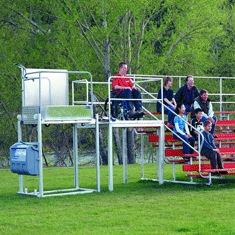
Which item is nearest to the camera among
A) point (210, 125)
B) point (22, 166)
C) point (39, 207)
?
point (39, 207)

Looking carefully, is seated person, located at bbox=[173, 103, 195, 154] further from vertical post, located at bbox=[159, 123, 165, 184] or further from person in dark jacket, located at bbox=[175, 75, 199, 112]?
person in dark jacket, located at bbox=[175, 75, 199, 112]

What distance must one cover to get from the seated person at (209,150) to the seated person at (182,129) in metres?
0.38

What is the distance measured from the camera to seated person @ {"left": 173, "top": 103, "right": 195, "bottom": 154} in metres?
12.9

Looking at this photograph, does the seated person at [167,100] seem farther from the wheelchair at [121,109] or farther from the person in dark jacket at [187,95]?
the wheelchair at [121,109]

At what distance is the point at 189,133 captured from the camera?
13.3m

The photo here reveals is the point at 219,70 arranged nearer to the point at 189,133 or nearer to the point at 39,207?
the point at 189,133

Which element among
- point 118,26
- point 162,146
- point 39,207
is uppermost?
point 118,26

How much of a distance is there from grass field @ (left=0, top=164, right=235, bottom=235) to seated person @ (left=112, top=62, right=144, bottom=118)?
6.07 feet

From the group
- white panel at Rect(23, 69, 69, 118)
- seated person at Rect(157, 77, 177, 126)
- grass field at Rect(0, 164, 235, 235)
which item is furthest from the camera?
seated person at Rect(157, 77, 177, 126)

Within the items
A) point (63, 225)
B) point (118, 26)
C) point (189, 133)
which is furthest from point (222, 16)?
point (63, 225)

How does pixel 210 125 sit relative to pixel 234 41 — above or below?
below

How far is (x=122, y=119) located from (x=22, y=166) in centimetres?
280

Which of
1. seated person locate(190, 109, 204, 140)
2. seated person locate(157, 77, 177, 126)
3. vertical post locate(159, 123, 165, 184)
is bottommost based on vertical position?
vertical post locate(159, 123, 165, 184)

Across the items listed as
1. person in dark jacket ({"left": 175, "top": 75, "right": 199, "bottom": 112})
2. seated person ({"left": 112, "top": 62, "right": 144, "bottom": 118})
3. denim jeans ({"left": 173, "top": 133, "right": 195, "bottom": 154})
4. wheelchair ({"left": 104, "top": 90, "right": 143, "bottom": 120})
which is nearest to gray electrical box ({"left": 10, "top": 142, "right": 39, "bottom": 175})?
wheelchair ({"left": 104, "top": 90, "right": 143, "bottom": 120})
